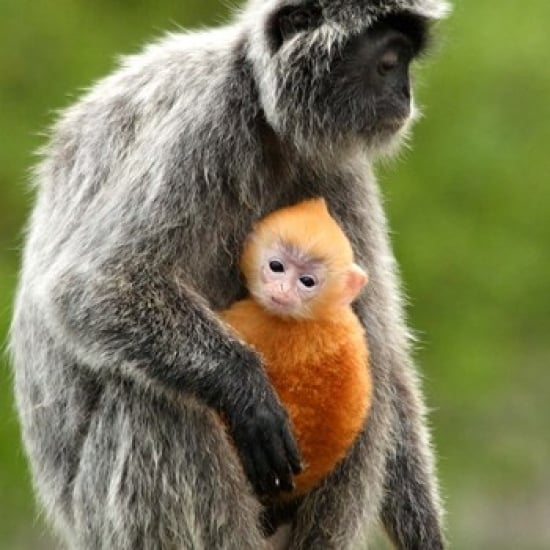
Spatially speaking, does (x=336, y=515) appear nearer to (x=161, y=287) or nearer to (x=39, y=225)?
(x=161, y=287)

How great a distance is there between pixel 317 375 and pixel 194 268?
75 cm

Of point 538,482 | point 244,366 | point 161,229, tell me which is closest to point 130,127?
point 161,229

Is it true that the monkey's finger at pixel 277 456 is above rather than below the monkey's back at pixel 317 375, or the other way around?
below

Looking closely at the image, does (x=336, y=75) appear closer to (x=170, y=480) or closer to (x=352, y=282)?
(x=352, y=282)

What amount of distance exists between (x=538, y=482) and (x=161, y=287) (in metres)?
10.1

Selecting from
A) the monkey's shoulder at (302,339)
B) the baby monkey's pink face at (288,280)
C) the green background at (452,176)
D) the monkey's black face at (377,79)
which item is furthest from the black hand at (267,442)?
the green background at (452,176)

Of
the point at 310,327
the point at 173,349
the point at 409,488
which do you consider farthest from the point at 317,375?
the point at 409,488

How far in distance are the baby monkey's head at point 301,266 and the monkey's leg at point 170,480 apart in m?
0.59

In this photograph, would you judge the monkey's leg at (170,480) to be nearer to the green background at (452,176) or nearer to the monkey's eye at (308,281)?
the monkey's eye at (308,281)

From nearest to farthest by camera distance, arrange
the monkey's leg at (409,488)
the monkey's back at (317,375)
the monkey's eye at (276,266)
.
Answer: the monkey's back at (317,375), the monkey's eye at (276,266), the monkey's leg at (409,488)

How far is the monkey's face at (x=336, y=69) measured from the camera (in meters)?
9.20

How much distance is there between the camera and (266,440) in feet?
29.0

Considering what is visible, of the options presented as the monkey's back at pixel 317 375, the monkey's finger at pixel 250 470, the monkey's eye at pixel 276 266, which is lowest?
the monkey's finger at pixel 250 470

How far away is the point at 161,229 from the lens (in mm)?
8992
